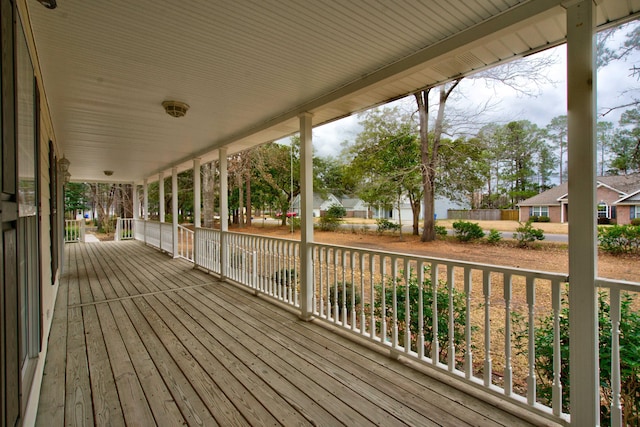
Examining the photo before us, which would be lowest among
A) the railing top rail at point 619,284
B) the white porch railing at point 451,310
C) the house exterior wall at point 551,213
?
the white porch railing at point 451,310

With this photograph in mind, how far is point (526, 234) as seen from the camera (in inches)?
121

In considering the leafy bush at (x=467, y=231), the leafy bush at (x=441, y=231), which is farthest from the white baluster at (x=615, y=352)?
the leafy bush at (x=441, y=231)

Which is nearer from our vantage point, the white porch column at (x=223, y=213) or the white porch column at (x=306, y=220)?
the white porch column at (x=306, y=220)

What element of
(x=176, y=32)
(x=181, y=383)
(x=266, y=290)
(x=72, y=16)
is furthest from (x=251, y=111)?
(x=181, y=383)

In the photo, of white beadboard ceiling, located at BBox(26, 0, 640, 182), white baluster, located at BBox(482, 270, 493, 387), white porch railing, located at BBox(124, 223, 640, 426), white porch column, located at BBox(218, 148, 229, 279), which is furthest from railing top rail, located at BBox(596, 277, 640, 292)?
white porch column, located at BBox(218, 148, 229, 279)

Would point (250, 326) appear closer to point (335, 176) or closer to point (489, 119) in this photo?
point (335, 176)

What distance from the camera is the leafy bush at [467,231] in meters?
3.62

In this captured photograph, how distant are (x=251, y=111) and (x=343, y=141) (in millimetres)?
2637

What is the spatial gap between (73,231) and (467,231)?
1357 cm

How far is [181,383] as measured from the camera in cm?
211

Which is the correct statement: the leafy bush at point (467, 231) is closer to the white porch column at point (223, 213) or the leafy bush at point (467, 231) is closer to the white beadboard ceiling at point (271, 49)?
the white beadboard ceiling at point (271, 49)

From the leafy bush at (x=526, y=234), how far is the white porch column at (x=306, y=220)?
227cm

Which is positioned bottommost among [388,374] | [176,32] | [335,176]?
[388,374]

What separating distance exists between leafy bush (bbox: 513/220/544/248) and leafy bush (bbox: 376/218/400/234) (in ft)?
5.22
